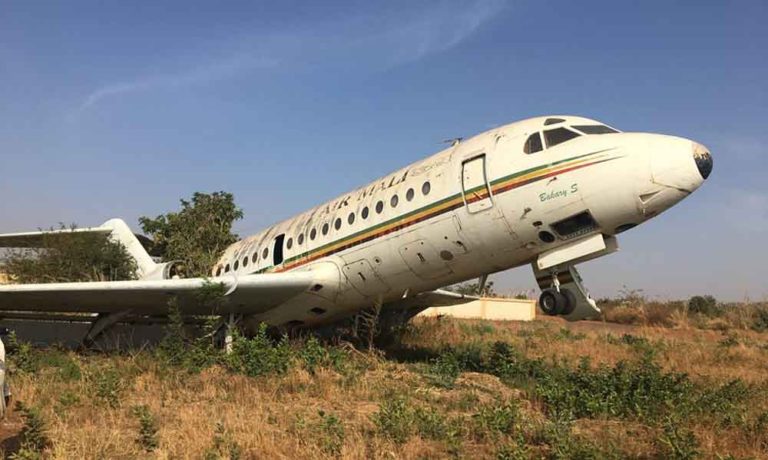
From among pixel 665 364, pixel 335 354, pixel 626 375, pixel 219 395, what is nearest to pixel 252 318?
pixel 335 354

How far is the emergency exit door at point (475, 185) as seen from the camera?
35.0 feet

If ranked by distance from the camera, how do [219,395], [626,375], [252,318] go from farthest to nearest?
[252,318] → [626,375] → [219,395]

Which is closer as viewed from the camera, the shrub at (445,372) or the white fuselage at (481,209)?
the white fuselage at (481,209)

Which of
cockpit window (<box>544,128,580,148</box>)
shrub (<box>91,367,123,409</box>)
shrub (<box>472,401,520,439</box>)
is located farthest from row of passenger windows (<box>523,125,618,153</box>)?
shrub (<box>91,367,123,409</box>)

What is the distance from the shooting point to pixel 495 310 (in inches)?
1617

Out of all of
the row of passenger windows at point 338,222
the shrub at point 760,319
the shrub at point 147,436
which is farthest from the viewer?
the shrub at point 760,319

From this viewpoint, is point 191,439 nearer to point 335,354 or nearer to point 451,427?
point 451,427

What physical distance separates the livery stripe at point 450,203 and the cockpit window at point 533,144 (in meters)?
0.41

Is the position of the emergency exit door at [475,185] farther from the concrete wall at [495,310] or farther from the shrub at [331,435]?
the concrete wall at [495,310]

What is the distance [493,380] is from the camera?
1105 cm

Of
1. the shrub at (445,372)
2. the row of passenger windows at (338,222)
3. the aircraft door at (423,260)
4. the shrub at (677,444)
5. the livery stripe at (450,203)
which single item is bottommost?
the shrub at (445,372)

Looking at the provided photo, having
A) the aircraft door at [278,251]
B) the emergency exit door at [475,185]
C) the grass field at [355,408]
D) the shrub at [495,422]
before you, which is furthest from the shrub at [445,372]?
the aircraft door at [278,251]

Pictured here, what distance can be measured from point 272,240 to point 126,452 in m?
10.1

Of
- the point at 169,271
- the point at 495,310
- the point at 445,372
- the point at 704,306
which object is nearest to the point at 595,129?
the point at 445,372
